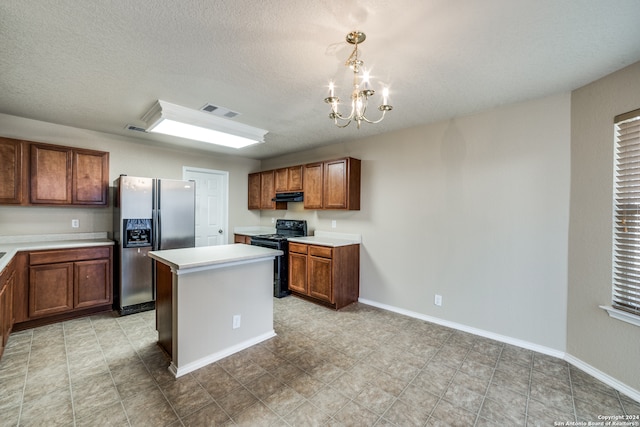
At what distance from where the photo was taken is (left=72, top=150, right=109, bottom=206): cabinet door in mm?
3504

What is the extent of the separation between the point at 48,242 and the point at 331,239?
12.3 feet

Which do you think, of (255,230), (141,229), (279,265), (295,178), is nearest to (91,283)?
(141,229)

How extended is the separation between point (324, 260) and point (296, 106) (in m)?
2.04

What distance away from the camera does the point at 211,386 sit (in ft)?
6.90

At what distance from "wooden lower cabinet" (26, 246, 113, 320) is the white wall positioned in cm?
350

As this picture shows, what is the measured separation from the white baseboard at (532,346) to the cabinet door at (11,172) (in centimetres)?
459

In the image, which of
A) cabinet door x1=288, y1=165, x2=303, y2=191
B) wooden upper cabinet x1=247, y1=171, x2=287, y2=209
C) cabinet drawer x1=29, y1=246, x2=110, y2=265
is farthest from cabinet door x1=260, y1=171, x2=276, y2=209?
cabinet drawer x1=29, y1=246, x2=110, y2=265

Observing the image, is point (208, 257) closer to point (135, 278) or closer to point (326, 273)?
point (326, 273)

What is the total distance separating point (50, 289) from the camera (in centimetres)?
315

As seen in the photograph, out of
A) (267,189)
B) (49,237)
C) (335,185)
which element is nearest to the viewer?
(49,237)

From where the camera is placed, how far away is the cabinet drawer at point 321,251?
147 inches

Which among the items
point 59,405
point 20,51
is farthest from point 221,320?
point 20,51

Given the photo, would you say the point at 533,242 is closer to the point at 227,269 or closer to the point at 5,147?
the point at 227,269

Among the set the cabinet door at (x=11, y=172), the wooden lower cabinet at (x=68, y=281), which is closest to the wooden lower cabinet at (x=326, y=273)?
the wooden lower cabinet at (x=68, y=281)
